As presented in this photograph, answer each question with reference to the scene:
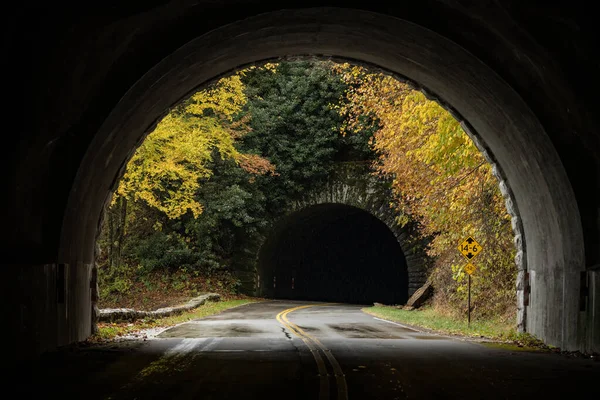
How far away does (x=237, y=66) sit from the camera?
1570 centimetres

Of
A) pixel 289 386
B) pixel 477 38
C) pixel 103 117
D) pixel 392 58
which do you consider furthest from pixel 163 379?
pixel 392 58

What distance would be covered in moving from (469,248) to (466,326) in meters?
2.21

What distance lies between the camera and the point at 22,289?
1060 centimetres

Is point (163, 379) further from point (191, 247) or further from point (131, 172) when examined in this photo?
point (191, 247)

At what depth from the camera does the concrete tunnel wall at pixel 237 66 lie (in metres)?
10.2

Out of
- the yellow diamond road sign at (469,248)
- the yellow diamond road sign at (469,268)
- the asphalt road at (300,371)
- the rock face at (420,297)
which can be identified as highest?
the yellow diamond road sign at (469,248)

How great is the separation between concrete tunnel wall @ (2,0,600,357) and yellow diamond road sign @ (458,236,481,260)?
4443 mm

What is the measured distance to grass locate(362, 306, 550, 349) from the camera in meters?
15.3

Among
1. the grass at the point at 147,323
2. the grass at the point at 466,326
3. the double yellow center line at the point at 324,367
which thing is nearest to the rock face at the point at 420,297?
the grass at the point at 466,326

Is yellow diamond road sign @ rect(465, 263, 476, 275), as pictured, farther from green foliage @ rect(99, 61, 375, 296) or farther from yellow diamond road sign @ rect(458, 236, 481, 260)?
green foliage @ rect(99, 61, 375, 296)

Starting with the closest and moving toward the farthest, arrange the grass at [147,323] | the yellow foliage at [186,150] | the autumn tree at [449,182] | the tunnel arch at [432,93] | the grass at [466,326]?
1. the tunnel arch at [432,93]
2. the grass at [466,326]
3. the grass at [147,323]
4. the autumn tree at [449,182]
5. the yellow foliage at [186,150]

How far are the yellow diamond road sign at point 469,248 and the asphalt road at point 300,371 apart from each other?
5.45 metres

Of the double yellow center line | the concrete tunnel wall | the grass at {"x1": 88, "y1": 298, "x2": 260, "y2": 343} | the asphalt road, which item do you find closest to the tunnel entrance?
the grass at {"x1": 88, "y1": 298, "x2": 260, "y2": 343}

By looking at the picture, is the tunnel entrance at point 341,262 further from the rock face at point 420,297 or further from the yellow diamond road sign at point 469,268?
the yellow diamond road sign at point 469,268
